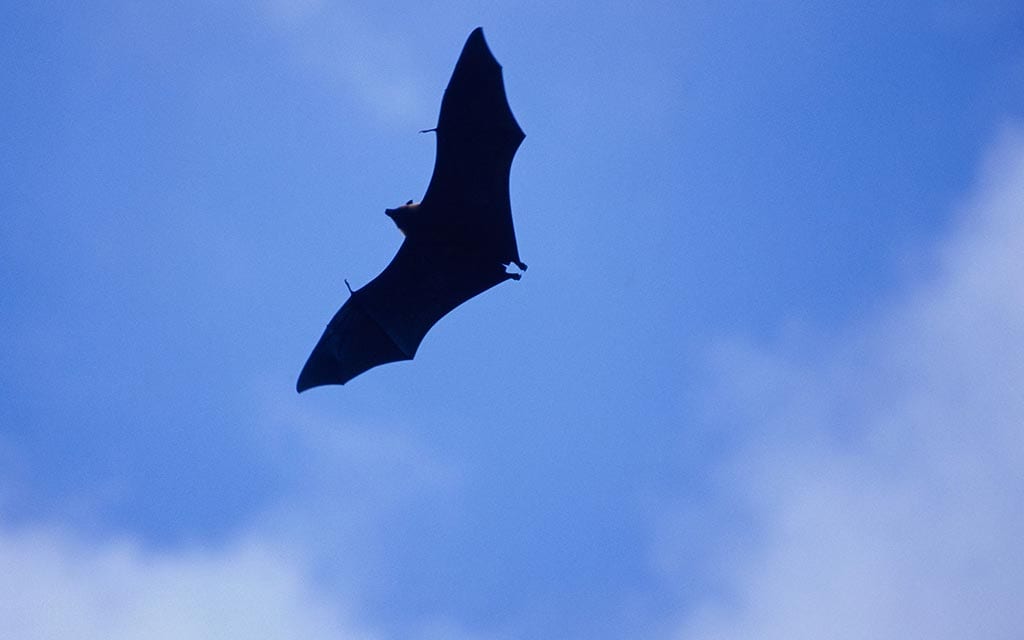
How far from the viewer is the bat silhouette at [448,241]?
13.4 metres

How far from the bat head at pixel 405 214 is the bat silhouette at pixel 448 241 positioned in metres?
0.02

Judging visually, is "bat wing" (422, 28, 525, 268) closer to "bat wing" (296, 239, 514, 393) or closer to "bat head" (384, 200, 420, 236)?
"bat head" (384, 200, 420, 236)

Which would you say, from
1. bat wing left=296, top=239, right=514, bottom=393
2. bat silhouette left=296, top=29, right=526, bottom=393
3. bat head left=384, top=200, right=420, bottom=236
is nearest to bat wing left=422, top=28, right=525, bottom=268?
bat silhouette left=296, top=29, right=526, bottom=393

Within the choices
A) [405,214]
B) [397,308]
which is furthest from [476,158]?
[397,308]

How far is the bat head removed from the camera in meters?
14.7

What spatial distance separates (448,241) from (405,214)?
1.07m

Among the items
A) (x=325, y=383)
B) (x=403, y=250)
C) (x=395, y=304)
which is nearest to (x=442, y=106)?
(x=403, y=250)

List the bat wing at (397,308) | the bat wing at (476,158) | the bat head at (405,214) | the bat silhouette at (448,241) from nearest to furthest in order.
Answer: the bat wing at (476,158), the bat silhouette at (448,241), the bat head at (405,214), the bat wing at (397,308)

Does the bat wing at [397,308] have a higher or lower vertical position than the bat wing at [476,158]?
lower

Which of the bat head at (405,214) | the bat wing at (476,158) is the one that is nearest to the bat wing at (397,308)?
the bat head at (405,214)

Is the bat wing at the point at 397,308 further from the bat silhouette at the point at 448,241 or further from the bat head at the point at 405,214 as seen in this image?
the bat head at the point at 405,214

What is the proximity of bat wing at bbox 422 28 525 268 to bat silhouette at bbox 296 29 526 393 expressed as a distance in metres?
0.02

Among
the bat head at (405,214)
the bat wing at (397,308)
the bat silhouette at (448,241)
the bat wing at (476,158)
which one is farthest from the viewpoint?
the bat wing at (397,308)

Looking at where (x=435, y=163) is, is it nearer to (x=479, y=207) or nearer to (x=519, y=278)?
(x=479, y=207)
